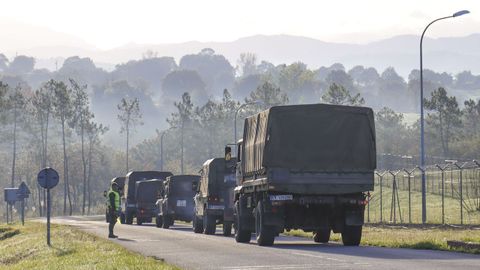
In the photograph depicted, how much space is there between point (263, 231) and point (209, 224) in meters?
12.9

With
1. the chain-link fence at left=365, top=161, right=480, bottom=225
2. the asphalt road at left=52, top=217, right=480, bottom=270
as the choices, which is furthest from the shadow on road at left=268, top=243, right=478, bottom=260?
the chain-link fence at left=365, top=161, right=480, bottom=225

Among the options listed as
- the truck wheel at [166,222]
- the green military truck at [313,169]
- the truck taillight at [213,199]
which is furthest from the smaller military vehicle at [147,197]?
the green military truck at [313,169]

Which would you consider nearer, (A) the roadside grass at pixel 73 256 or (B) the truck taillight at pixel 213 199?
(A) the roadside grass at pixel 73 256

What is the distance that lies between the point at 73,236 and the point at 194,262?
688 inches

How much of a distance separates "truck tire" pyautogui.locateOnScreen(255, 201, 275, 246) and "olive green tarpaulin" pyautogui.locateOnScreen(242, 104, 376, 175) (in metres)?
1.11

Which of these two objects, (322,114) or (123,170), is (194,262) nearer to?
(322,114)

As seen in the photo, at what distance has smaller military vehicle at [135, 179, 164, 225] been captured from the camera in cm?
6062

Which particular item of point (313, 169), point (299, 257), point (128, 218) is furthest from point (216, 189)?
point (128, 218)

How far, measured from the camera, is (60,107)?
139 meters

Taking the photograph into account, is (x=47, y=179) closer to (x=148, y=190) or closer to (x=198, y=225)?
(x=198, y=225)

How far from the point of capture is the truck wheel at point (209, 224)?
42.4 metres

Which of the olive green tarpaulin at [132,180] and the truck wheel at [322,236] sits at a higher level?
the olive green tarpaulin at [132,180]

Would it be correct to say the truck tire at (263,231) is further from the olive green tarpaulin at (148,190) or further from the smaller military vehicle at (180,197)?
the olive green tarpaulin at (148,190)

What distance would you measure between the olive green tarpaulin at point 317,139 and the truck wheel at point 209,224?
12.1 meters
